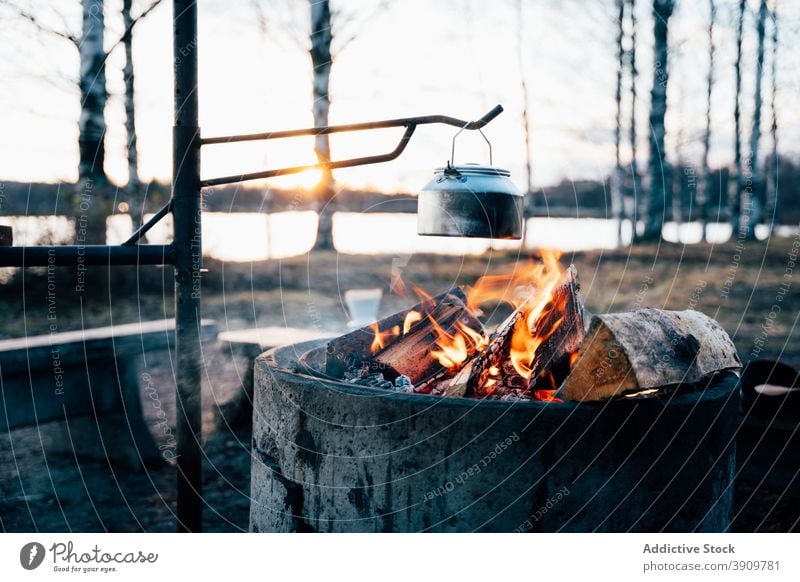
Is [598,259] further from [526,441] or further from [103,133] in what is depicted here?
[526,441]

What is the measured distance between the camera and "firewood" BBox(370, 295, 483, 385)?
123 inches

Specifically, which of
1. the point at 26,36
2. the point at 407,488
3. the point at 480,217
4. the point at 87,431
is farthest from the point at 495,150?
the point at 26,36

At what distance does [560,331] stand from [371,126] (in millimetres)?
1091

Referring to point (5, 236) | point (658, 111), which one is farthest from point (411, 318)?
point (658, 111)

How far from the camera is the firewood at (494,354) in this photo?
2.84 m

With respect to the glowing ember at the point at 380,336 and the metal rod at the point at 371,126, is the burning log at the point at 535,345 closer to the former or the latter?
the glowing ember at the point at 380,336

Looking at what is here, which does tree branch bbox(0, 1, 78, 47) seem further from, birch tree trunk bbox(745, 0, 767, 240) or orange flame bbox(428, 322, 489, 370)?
birch tree trunk bbox(745, 0, 767, 240)

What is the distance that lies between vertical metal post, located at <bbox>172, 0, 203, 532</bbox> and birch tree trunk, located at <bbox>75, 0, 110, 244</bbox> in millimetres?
5693

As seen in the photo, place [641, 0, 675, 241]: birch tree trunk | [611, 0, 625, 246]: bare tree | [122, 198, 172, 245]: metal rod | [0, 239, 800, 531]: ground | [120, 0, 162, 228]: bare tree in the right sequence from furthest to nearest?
1. [611, 0, 625, 246]: bare tree
2. [641, 0, 675, 241]: birch tree trunk
3. [120, 0, 162, 228]: bare tree
4. [0, 239, 800, 531]: ground
5. [122, 198, 172, 245]: metal rod

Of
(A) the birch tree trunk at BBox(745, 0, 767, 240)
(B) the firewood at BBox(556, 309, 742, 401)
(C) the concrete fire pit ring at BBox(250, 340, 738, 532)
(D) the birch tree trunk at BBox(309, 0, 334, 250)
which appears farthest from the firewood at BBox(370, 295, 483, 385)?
(A) the birch tree trunk at BBox(745, 0, 767, 240)

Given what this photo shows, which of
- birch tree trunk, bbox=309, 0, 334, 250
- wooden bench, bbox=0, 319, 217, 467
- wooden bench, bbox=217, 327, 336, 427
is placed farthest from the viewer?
birch tree trunk, bbox=309, 0, 334, 250

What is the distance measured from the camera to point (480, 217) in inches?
92.4

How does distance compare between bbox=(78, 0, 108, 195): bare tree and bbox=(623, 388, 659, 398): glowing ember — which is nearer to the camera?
bbox=(623, 388, 659, 398): glowing ember

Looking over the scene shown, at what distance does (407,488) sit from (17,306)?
8217mm
